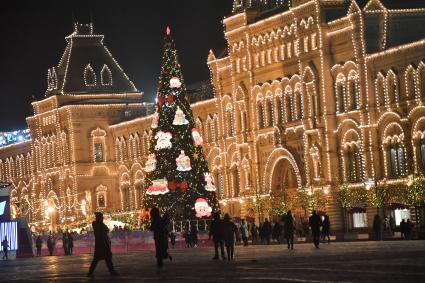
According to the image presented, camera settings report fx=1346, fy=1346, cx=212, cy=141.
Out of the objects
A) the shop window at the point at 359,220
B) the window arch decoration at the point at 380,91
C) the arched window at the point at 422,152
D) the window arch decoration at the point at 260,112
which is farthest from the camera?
the window arch decoration at the point at 260,112

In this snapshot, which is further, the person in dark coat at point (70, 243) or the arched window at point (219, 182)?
the arched window at point (219, 182)

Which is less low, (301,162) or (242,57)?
(242,57)

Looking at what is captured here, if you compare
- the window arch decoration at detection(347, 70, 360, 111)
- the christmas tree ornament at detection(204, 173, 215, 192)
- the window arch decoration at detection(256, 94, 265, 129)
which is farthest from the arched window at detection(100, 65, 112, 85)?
the window arch decoration at detection(347, 70, 360, 111)

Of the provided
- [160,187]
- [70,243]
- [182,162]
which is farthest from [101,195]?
[70,243]

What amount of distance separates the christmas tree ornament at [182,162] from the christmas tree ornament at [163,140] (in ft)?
2.83

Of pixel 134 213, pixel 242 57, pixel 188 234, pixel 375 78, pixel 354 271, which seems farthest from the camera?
pixel 134 213

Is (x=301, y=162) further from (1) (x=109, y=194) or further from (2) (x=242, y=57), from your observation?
(1) (x=109, y=194)

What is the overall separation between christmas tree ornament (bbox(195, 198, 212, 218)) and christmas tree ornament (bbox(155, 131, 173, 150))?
382cm

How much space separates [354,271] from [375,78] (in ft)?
166

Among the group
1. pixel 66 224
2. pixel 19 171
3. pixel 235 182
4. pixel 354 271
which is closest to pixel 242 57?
pixel 235 182

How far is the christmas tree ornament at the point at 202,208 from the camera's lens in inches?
3221

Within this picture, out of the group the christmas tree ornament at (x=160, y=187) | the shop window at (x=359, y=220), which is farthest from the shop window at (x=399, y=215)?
the christmas tree ornament at (x=160, y=187)

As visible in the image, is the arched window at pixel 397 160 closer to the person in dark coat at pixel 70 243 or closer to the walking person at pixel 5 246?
the person in dark coat at pixel 70 243

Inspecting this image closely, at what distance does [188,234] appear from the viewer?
74.2 meters
